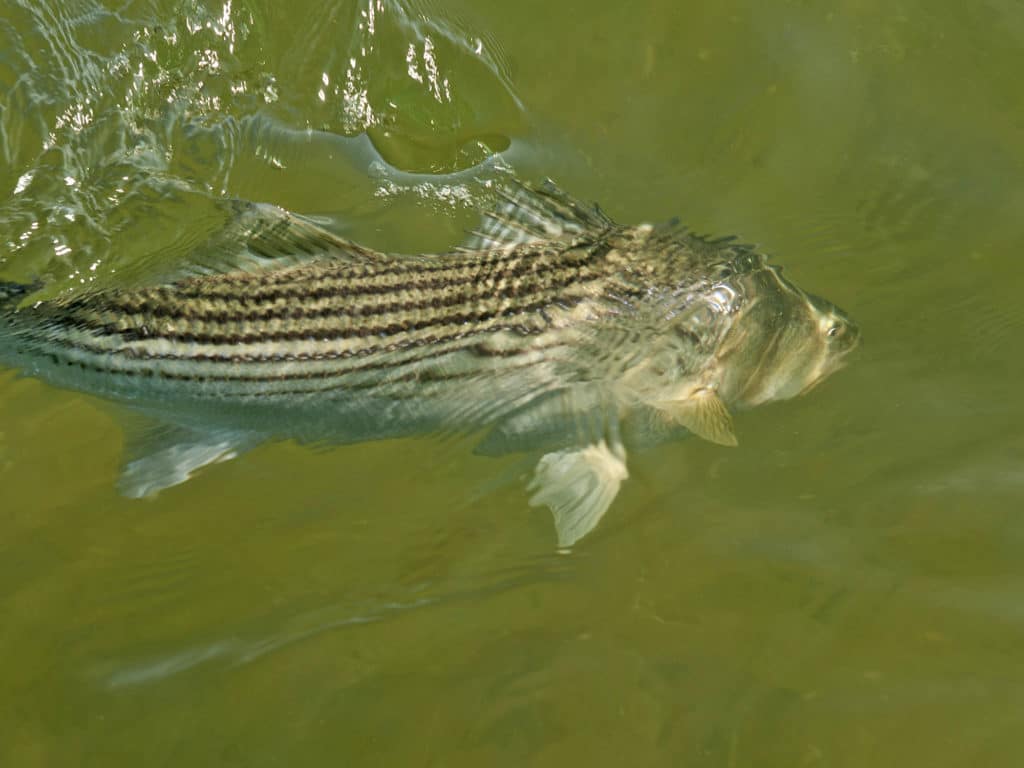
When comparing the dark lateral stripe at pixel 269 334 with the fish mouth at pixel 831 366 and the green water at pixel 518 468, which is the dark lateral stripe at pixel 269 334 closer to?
the green water at pixel 518 468

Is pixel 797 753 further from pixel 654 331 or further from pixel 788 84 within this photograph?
pixel 788 84

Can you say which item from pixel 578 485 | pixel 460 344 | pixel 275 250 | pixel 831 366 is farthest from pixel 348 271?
pixel 831 366

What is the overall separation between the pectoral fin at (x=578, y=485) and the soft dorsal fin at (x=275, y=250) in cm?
95

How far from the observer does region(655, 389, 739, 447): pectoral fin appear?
3346 millimetres

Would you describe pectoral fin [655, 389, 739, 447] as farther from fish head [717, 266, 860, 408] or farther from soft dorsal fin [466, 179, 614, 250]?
soft dorsal fin [466, 179, 614, 250]

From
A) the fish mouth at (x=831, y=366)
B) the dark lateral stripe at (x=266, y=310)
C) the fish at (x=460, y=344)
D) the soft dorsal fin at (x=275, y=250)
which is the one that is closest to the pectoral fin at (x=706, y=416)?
the fish at (x=460, y=344)

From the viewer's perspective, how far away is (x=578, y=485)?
339 centimetres

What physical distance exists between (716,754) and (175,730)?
1.55 metres

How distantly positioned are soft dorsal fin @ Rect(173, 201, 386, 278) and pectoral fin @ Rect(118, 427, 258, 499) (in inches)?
22.1

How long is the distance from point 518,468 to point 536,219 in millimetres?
925

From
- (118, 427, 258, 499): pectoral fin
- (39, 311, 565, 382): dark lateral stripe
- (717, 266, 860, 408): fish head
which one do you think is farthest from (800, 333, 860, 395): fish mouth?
(118, 427, 258, 499): pectoral fin

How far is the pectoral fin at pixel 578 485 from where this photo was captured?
10.8 ft

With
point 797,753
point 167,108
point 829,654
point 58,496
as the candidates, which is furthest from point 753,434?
point 167,108

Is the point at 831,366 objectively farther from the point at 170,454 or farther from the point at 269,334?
the point at 170,454
